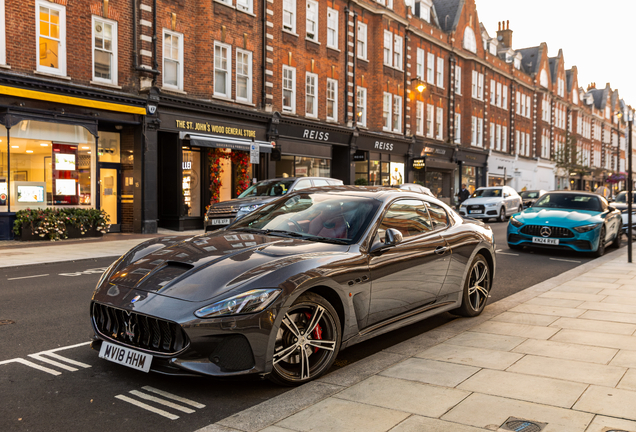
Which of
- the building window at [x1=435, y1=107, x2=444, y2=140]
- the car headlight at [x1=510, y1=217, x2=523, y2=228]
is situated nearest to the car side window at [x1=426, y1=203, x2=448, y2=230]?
the car headlight at [x1=510, y1=217, x2=523, y2=228]

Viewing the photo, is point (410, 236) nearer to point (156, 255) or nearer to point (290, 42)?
point (156, 255)

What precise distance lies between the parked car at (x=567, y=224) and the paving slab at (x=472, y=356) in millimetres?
8816

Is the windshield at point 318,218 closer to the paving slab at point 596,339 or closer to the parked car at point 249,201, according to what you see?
the paving slab at point 596,339

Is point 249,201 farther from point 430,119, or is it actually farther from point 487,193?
point 430,119

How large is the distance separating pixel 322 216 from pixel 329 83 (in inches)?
946

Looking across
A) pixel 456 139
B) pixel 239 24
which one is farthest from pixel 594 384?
pixel 456 139

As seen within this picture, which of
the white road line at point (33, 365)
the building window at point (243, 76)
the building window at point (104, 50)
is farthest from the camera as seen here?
the building window at point (243, 76)

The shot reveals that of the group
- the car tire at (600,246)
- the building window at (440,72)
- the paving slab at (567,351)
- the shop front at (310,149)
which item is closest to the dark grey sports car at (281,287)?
the paving slab at (567,351)

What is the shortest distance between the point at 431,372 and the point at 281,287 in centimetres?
140

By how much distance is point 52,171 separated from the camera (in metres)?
17.0

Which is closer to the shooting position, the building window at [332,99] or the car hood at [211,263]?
the car hood at [211,263]

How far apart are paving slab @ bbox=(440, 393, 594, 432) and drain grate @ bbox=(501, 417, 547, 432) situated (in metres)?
0.03

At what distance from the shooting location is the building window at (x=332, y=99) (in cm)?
2816

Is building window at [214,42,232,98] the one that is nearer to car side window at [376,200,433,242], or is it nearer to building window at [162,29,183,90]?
building window at [162,29,183,90]
